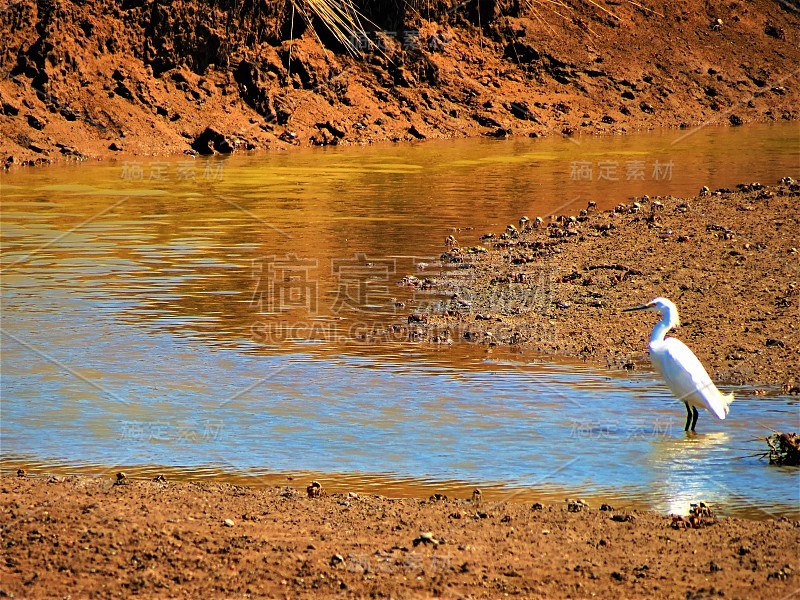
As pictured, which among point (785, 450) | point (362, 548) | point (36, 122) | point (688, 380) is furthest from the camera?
point (36, 122)

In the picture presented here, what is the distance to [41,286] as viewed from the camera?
472 inches

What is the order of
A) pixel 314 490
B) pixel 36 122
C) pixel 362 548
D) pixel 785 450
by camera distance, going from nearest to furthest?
pixel 362 548, pixel 314 490, pixel 785 450, pixel 36 122

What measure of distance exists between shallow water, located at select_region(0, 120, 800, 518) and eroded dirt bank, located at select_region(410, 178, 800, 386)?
43cm

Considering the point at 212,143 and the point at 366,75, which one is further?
the point at 366,75

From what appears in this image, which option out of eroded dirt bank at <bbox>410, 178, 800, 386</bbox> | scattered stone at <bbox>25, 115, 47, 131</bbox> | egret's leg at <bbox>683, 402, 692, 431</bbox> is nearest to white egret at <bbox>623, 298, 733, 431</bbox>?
egret's leg at <bbox>683, 402, 692, 431</bbox>

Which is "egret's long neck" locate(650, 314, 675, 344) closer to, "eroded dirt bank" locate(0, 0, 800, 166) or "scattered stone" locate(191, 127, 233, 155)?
"eroded dirt bank" locate(0, 0, 800, 166)

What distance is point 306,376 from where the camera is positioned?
347 inches

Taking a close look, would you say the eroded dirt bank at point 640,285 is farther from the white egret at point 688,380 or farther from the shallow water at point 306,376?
the white egret at point 688,380

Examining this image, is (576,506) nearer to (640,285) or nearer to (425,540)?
(425,540)

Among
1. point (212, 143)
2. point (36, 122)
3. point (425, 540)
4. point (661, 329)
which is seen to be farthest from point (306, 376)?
point (36, 122)

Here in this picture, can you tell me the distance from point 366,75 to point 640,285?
60.7 ft

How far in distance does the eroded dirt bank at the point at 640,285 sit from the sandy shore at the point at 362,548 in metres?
3.21

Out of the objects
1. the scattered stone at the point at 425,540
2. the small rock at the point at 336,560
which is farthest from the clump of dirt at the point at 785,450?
the small rock at the point at 336,560

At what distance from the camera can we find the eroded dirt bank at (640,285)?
9180 millimetres
